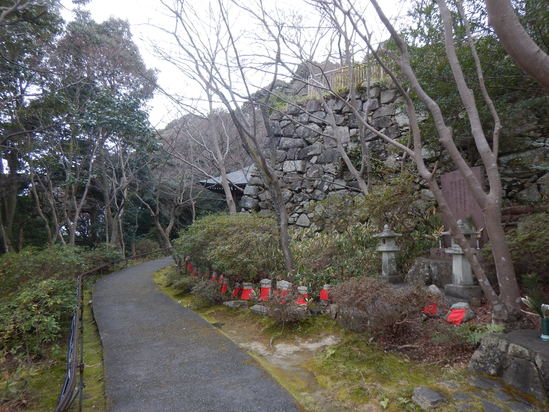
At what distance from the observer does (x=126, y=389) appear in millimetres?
3299

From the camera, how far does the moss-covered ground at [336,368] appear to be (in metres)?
2.86

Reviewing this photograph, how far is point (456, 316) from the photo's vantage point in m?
3.84

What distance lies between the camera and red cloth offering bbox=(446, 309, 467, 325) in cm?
379

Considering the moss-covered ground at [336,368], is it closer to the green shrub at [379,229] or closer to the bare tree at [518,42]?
the green shrub at [379,229]

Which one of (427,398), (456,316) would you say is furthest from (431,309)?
(427,398)

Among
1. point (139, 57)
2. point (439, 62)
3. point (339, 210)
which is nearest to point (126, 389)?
point (339, 210)

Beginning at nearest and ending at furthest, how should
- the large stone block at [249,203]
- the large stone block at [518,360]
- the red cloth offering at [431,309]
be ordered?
the large stone block at [518,360] → the red cloth offering at [431,309] → the large stone block at [249,203]

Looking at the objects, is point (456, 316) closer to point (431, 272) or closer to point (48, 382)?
point (431, 272)

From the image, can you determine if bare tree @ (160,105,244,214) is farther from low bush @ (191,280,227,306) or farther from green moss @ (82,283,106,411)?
green moss @ (82,283,106,411)

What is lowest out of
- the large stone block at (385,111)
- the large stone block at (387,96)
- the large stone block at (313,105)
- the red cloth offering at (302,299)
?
the red cloth offering at (302,299)

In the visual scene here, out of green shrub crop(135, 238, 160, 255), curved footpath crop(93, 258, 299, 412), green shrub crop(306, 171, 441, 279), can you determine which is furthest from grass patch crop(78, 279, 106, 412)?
green shrub crop(135, 238, 160, 255)

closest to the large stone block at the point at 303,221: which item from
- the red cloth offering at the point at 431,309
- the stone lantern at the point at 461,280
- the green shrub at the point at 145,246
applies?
the stone lantern at the point at 461,280

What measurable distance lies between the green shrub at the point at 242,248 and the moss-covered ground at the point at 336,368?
138 centimetres

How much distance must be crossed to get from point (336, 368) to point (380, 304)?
0.83 m
